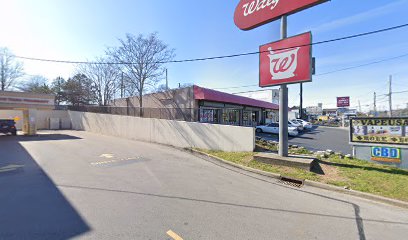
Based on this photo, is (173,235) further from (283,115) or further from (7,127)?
(7,127)

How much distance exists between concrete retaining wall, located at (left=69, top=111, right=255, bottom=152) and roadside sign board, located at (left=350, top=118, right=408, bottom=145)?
14.2 ft

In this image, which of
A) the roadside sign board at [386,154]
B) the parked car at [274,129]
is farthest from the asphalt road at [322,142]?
the roadside sign board at [386,154]

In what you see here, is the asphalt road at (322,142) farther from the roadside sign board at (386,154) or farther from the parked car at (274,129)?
the roadside sign board at (386,154)

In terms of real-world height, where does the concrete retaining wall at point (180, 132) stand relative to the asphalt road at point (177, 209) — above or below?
above

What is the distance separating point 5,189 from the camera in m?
5.63

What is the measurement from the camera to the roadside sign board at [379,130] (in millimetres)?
8047

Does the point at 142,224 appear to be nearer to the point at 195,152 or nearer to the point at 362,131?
the point at 195,152

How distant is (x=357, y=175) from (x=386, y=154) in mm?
2505

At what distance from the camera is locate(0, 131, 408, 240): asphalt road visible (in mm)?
3613

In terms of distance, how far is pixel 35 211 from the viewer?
430 centimetres

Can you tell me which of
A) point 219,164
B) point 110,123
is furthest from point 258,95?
point 219,164

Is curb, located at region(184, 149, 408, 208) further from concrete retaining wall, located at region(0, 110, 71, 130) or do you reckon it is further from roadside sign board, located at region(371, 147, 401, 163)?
concrete retaining wall, located at region(0, 110, 71, 130)

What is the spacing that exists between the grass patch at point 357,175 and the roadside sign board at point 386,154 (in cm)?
40

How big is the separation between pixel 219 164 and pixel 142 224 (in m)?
5.66
